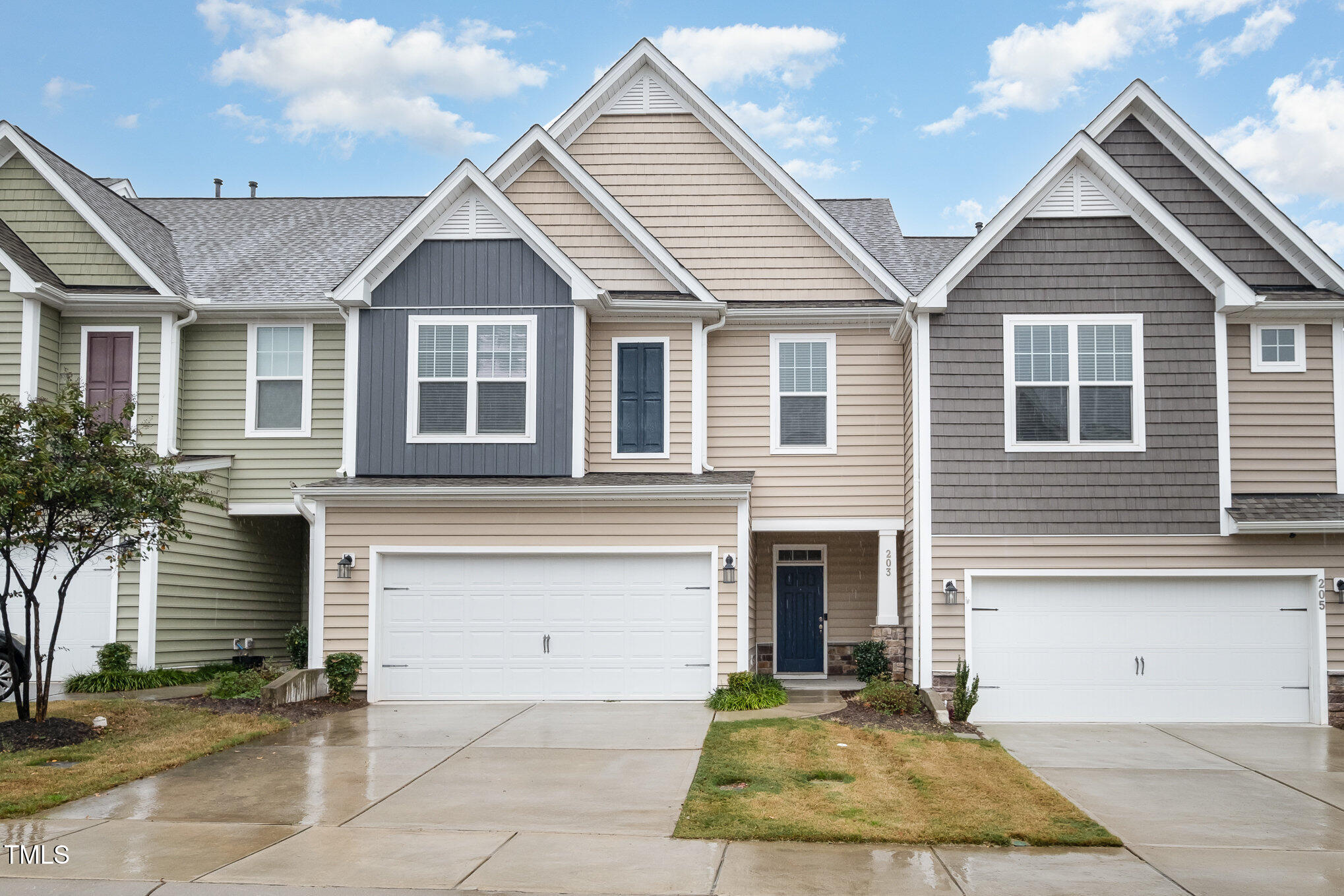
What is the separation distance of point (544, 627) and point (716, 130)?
8.38m

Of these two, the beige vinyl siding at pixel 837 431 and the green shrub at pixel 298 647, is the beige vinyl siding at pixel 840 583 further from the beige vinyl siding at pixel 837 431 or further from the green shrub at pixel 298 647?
the green shrub at pixel 298 647

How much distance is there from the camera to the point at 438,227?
645 inches

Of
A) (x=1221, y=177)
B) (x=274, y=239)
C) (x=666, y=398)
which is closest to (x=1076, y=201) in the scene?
(x=1221, y=177)

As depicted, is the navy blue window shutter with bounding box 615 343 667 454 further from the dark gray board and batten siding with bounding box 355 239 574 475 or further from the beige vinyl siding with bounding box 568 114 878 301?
the beige vinyl siding with bounding box 568 114 878 301

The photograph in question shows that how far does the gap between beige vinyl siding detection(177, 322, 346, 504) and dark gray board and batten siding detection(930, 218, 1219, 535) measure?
9420 mm

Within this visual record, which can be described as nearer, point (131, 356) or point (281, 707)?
point (281, 707)

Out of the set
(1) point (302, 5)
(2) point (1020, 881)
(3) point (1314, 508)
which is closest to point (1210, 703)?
(3) point (1314, 508)

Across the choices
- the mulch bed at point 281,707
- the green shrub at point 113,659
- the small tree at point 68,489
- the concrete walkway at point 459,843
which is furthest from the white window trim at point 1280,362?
the green shrub at point 113,659

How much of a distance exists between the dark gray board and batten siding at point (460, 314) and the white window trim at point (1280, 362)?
9365mm

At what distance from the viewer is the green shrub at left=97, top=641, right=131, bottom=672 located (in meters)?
16.4

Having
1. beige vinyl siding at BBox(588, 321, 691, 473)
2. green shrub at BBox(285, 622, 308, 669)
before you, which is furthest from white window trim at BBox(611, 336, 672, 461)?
green shrub at BBox(285, 622, 308, 669)

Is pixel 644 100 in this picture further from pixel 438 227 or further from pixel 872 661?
pixel 872 661

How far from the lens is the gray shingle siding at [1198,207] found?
1622 cm

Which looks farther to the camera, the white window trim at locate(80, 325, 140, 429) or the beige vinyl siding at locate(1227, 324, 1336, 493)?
the white window trim at locate(80, 325, 140, 429)
